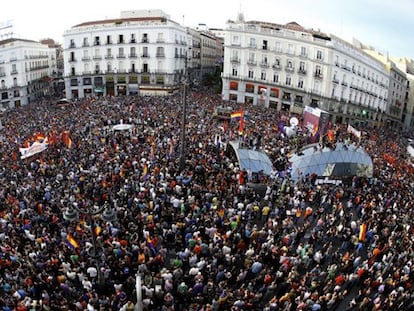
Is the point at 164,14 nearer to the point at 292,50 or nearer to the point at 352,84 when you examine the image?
the point at 292,50

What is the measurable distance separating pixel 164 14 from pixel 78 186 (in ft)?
177

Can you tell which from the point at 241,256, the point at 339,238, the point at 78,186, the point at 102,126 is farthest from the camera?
the point at 102,126

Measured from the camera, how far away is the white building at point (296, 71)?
50.9 meters

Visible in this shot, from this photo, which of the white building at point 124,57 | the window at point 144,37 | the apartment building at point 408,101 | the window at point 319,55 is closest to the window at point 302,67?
the window at point 319,55

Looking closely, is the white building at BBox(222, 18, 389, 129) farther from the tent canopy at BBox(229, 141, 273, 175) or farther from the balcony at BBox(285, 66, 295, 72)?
the tent canopy at BBox(229, 141, 273, 175)

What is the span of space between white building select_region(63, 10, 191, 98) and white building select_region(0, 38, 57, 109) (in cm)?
771

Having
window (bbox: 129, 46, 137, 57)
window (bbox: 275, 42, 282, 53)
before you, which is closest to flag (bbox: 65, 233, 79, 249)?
window (bbox: 275, 42, 282, 53)

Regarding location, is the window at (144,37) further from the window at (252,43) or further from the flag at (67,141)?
the flag at (67,141)

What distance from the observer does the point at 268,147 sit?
29.5 metres

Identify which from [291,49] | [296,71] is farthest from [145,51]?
[296,71]

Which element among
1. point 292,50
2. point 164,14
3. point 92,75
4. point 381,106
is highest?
point 164,14

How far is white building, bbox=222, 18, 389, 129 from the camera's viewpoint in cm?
5091

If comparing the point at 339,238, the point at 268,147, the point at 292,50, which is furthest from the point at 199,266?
the point at 292,50

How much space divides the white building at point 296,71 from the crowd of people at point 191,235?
26112mm
